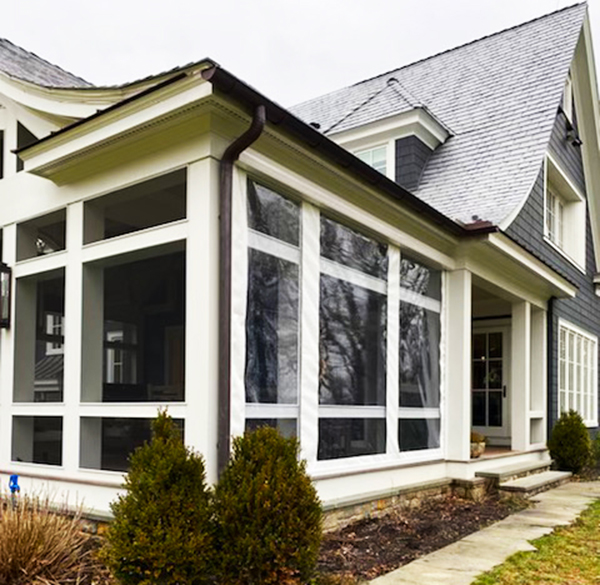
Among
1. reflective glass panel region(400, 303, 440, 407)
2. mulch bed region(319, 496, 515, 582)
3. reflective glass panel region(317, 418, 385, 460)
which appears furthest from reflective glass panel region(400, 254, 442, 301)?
mulch bed region(319, 496, 515, 582)

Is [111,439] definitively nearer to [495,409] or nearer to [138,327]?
[138,327]

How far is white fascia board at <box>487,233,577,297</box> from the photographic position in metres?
7.77

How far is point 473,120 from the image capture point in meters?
11.4

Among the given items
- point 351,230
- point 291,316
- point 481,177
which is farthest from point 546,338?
point 291,316

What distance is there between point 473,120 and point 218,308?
826 cm

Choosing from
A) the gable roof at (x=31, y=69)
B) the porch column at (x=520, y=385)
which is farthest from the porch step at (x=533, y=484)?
the gable roof at (x=31, y=69)

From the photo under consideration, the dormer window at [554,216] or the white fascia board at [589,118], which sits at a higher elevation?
the white fascia board at [589,118]

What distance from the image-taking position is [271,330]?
5180 mm

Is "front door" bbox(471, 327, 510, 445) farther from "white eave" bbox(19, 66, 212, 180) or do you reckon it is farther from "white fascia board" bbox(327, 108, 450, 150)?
"white eave" bbox(19, 66, 212, 180)

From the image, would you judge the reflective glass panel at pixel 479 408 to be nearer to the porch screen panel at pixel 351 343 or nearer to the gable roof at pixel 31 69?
the porch screen panel at pixel 351 343

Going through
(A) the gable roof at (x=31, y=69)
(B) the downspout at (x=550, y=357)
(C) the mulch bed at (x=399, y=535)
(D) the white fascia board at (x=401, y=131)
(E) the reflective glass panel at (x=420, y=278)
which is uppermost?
(D) the white fascia board at (x=401, y=131)

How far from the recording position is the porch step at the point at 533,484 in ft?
26.1

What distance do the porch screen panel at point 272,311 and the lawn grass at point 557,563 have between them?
5.99 ft

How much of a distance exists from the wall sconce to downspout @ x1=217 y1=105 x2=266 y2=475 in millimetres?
2531
